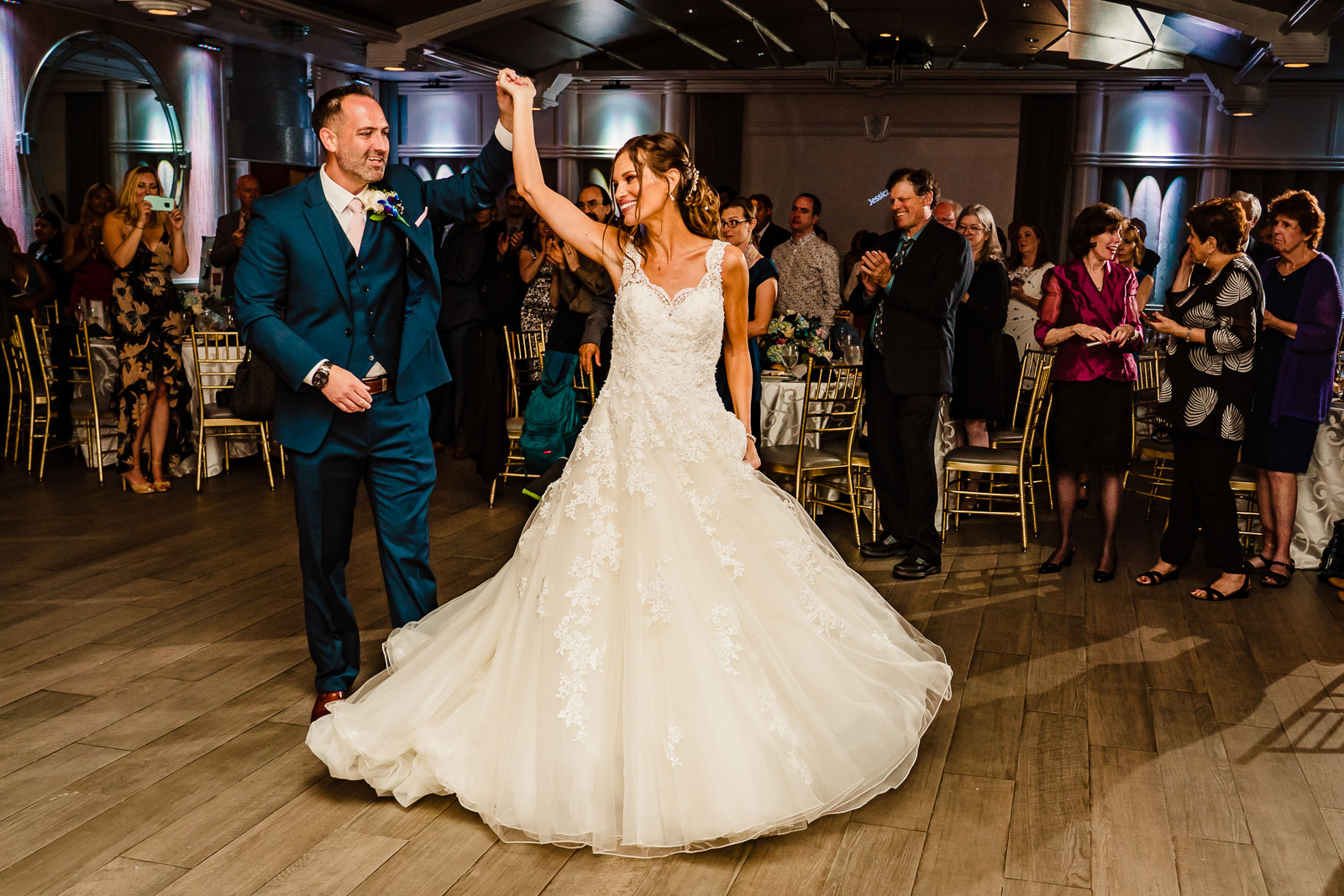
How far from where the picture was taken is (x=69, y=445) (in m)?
7.74

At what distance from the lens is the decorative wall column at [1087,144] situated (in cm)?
1208

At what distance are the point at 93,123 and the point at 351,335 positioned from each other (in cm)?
787

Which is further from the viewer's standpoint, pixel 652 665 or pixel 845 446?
pixel 845 446

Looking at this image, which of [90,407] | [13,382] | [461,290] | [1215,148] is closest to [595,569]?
[461,290]

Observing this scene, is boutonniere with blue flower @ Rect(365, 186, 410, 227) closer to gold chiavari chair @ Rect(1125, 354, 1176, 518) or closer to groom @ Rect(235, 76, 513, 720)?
groom @ Rect(235, 76, 513, 720)

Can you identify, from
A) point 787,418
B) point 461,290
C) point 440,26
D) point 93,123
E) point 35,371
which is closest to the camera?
point 787,418

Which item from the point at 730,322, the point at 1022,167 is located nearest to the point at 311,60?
the point at 1022,167

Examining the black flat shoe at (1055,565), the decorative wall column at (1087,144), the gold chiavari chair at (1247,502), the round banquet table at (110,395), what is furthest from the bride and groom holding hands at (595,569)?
the decorative wall column at (1087,144)

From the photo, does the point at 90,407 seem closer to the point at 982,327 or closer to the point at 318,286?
the point at 318,286

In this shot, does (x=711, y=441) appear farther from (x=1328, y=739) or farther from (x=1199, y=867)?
(x=1328, y=739)

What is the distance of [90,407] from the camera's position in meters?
6.86

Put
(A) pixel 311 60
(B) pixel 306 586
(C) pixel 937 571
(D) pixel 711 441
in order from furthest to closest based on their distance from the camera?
(A) pixel 311 60 → (C) pixel 937 571 → (B) pixel 306 586 → (D) pixel 711 441

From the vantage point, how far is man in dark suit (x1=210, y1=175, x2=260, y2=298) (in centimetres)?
681

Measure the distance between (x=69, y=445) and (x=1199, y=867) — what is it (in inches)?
294
